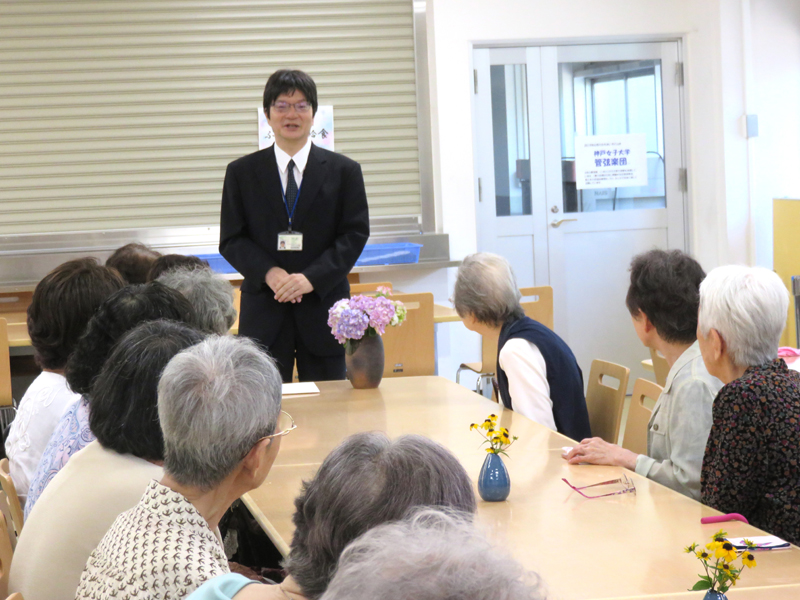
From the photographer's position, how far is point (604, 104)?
21.7ft

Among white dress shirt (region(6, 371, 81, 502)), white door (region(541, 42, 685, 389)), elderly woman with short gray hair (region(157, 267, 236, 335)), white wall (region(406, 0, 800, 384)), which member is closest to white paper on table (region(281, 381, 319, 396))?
elderly woman with short gray hair (region(157, 267, 236, 335))

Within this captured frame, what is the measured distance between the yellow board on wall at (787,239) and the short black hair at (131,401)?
5.24 metres

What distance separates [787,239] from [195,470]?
5.69m

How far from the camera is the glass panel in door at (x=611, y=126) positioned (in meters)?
6.58

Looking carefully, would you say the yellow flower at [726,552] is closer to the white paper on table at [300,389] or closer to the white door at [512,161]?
the white paper on table at [300,389]

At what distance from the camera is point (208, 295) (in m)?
2.82

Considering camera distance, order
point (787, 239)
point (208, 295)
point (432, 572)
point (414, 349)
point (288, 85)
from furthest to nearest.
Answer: point (787, 239) < point (414, 349) < point (288, 85) < point (208, 295) < point (432, 572)

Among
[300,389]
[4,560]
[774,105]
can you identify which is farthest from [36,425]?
[774,105]

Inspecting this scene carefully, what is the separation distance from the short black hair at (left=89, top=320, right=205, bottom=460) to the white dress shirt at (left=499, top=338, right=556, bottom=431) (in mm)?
1460

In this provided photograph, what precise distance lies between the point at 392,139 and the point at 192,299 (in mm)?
4008

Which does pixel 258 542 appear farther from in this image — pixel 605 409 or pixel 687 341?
pixel 687 341

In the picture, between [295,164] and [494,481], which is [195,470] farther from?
[295,164]

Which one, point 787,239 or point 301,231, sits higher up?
point 301,231

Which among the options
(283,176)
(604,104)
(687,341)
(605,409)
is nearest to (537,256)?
(604,104)
